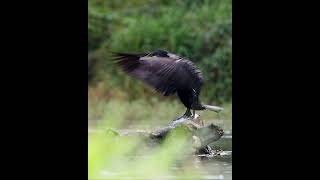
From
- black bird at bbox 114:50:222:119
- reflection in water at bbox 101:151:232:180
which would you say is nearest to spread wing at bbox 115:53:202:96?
black bird at bbox 114:50:222:119

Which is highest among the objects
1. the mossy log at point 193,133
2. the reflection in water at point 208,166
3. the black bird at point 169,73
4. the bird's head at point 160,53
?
the bird's head at point 160,53

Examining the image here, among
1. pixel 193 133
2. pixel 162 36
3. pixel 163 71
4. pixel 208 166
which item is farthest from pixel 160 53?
pixel 162 36

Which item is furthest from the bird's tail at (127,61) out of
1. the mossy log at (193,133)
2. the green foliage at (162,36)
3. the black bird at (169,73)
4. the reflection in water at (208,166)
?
the reflection in water at (208,166)

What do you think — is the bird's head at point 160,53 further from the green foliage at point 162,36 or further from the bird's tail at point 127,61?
the green foliage at point 162,36

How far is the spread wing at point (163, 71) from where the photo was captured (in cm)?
338

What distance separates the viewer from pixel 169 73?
3.39m

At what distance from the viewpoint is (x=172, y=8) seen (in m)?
4.89

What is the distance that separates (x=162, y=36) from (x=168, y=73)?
1068 millimetres

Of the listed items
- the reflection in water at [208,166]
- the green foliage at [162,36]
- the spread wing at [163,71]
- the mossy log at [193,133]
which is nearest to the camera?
the reflection in water at [208,166]

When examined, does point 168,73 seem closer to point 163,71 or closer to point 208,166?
point 163,71

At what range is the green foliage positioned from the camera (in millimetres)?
3748
